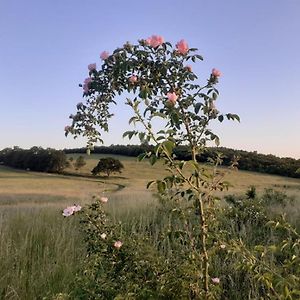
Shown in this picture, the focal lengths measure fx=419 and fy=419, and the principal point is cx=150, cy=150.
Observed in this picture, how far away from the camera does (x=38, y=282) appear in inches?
171

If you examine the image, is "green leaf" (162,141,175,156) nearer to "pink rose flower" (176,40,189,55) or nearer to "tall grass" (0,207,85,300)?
"pink rose flower" (176,40,189,55)

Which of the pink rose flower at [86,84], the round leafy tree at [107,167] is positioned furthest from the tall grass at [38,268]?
the round leafy tree at [107,167]

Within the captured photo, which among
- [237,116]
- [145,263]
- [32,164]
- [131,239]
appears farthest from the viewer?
[32,164]

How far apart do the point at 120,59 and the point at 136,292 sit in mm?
1459

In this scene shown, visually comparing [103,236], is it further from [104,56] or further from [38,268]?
[38,268]

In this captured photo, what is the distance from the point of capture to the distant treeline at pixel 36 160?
159 ft

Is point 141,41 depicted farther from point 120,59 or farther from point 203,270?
point 203,270

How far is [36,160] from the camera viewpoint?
50.6 metres

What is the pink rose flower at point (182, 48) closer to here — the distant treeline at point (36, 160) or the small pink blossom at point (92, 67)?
the small pink blossom at point (92, 67)

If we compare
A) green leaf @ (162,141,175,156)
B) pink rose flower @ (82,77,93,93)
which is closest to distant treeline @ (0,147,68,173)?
pink rose flower @ (82,77,93,93)

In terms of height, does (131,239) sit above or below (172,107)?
below

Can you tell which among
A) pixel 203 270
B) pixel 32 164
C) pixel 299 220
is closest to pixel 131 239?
pixel 203 270

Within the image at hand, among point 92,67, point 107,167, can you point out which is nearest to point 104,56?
point 92,67

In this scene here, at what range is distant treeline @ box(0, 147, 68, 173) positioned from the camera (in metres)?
48.5
